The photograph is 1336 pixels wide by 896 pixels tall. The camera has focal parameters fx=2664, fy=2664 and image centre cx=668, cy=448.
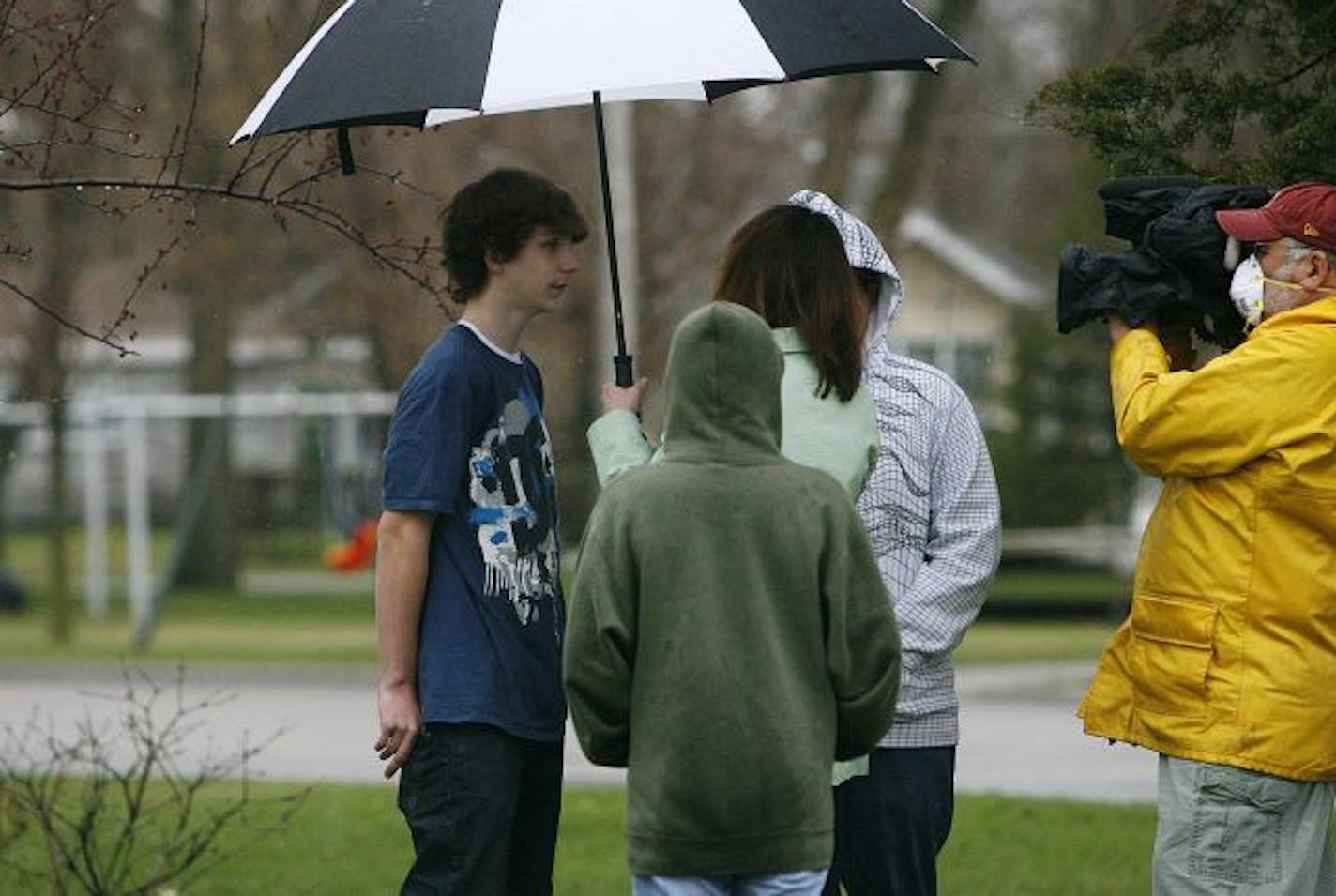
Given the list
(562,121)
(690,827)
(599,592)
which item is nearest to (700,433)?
(599,592)

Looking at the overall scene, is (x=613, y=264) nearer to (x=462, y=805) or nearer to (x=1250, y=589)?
(x=462, y=805)

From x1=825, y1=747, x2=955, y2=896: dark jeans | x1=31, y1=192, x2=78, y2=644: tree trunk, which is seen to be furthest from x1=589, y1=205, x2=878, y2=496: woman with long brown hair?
x1=31, y1=192, x2=78, y2=644: tree trunk

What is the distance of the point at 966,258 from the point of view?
4553 centimetres

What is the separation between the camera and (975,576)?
5.23m

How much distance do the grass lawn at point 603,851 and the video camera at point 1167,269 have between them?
12.8 feet

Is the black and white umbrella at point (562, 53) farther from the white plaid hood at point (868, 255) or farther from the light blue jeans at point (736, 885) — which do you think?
the light blue jeans at point (736, 885)

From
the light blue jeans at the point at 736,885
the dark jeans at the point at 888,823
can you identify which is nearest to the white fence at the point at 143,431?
the dark jeans at the point at 888,823

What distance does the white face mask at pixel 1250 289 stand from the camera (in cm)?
515

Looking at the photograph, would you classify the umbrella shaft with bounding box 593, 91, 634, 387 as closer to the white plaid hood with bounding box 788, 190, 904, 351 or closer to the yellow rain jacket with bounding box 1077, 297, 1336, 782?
the white plaid hood with bounding box 788, 190, 904, 351

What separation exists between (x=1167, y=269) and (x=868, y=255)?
58cm

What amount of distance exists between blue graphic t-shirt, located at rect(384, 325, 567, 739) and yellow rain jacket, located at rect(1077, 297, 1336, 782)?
3.88 ft

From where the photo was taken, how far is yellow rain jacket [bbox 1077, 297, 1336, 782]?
4957mm

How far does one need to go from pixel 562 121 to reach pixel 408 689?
2316cm

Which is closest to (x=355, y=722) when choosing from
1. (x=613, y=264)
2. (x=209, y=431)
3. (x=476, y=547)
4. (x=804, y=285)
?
(x=613, y=264)
